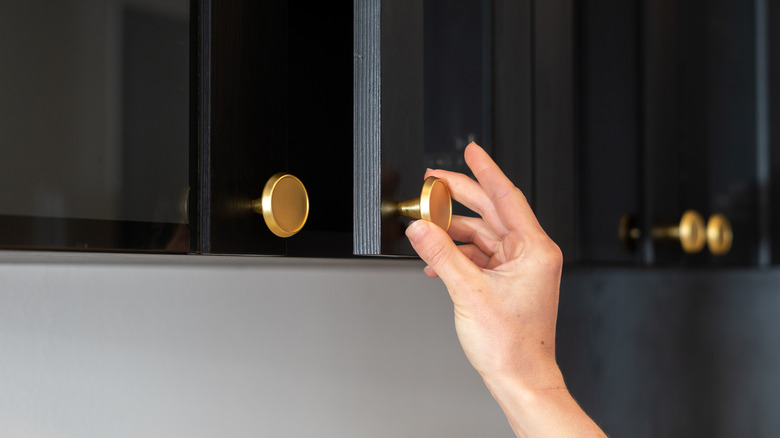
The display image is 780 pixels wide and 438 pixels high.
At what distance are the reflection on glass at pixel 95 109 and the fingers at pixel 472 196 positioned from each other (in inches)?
8.7

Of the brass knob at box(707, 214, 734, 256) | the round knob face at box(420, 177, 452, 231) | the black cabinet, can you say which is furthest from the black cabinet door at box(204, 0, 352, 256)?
the brass knob at box(707, 214, 734, 256)

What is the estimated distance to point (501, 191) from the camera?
1.83 feet

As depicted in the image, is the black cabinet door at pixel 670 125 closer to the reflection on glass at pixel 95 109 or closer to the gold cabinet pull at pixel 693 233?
the gold cabinet pull at pixel 693 233

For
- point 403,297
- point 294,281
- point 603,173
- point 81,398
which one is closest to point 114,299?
point 81,398

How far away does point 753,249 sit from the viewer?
1.11 metres

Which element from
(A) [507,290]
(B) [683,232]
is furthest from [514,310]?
(B) [683,232]

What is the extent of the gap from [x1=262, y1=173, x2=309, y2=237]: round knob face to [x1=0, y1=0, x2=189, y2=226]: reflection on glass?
0.19ft

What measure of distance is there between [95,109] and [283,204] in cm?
14

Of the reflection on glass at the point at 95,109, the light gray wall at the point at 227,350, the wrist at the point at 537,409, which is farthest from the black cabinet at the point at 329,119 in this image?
the wrist at the point at 537,409

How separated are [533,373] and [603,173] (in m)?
0.37

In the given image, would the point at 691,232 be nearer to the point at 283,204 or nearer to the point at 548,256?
the point at 548,256

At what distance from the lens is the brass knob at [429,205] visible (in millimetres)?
424

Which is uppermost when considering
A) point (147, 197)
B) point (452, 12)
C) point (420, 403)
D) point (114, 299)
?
point (452, 12)

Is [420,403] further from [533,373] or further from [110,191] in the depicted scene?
[110,191]
